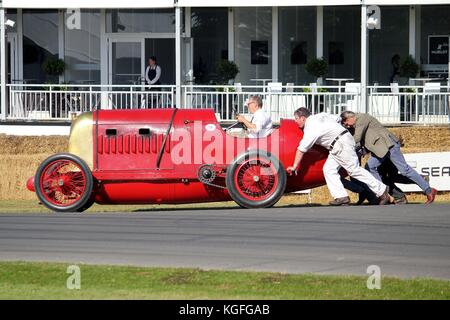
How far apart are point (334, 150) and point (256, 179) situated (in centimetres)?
124

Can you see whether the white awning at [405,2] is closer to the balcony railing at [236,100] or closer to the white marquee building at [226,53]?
the white marquee building at [226,53]

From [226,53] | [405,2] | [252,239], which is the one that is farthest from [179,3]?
[252,239]

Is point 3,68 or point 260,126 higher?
point 3,68

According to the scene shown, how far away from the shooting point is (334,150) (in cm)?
1734

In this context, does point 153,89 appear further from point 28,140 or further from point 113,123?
point 113,123

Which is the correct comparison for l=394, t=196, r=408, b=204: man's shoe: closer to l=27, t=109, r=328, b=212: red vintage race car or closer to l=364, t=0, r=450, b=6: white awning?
l=27, t=109, r=328, b=212: red vintage race car

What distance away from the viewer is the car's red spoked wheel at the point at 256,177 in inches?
676

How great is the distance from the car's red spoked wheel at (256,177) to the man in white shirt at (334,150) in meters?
0.30

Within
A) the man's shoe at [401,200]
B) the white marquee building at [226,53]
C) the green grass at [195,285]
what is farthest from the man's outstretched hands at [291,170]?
the white marquee building at [226,53]

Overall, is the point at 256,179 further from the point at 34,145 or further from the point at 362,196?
the point at 34,145

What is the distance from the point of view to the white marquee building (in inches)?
1085

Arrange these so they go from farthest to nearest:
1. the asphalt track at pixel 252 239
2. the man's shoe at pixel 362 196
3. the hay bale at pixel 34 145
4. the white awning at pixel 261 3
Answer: the white awning at pixel 261 3, the hay bale at pixel 34 145, the man's shoe at pixel 362 196, the asphalt track at pixel 252 239

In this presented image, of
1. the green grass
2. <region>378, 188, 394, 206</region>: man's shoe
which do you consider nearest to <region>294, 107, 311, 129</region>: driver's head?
<region>378, 188, 394, 206</region>: man's shoe
